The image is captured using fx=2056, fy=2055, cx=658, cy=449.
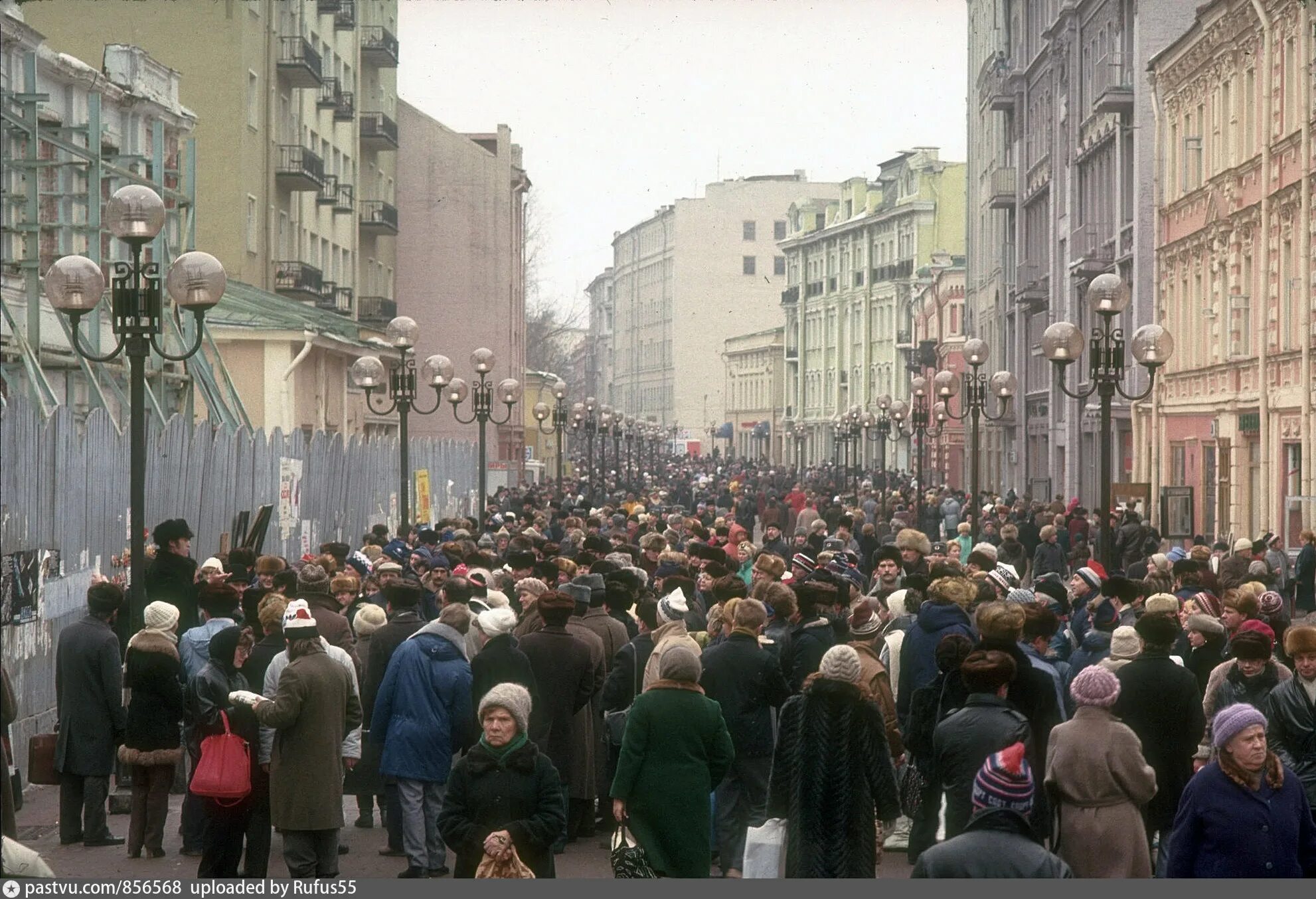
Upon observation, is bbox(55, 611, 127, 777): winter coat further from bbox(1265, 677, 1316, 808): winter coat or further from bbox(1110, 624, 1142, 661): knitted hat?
bbox(1265, 677, 1316, 808): winter coat

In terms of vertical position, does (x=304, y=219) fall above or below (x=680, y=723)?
above

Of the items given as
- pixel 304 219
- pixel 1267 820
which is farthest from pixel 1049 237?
pixel 1267 820

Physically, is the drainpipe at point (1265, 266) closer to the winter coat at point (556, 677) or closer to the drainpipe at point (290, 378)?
the drainpipe at point (290, 378)

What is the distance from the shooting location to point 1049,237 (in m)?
51.3

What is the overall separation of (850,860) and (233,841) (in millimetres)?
3209

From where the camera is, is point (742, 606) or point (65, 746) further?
point (65, 746)

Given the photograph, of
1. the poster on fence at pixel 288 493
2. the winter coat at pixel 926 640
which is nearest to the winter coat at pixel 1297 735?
the winter coat at pixel 926 640

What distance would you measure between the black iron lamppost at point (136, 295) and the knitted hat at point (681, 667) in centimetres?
489

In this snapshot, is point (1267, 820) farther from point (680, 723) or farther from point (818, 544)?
point (818, 544)

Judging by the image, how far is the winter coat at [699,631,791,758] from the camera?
1012 centimetres

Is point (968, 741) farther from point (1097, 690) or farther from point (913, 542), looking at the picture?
point (913, 542)

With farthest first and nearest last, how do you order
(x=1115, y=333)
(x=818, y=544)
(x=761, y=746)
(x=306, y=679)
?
(x=818, y=544) → (x=1115, y=333) → (x=761, y=746) → (x=306, y=679)

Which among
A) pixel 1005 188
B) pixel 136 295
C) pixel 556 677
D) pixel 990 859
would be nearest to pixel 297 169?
pixel 1005 188

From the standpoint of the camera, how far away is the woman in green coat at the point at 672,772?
28.6 ft
